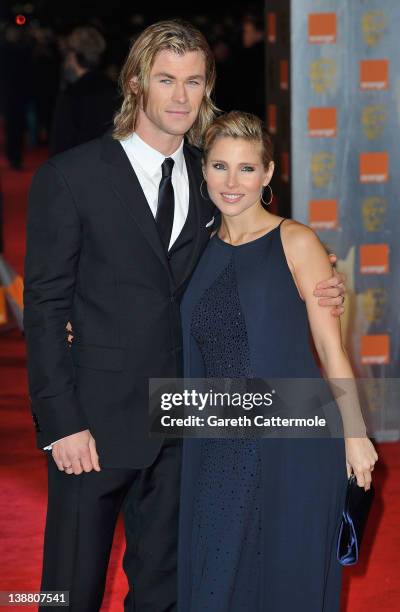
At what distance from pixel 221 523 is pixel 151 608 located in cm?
46

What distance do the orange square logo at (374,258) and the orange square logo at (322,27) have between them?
103 cm

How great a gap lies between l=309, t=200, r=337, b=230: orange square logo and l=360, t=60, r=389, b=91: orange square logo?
587mm

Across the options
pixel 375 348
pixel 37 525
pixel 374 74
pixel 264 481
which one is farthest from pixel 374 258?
pixel 264 481

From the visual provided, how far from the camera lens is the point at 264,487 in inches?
125

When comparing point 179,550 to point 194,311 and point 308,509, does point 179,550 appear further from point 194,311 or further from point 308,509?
point 194,311

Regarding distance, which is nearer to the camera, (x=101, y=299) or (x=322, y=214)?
(x=101, y=299)

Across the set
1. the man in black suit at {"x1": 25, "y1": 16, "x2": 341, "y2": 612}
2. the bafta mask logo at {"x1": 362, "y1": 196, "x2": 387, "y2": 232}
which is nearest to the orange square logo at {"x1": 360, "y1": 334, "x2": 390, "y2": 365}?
the bafta mask logo at {"x1": 362, "y1": 196, "x2": 387, "y2": 232}

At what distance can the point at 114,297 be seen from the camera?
10.5 ft

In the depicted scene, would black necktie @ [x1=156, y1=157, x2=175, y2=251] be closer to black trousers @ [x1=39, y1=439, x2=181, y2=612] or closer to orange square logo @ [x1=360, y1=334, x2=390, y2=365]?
black trousers @ [x1=39, y1=439, x2=181, y2=612]

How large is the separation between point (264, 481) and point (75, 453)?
52 centimetres

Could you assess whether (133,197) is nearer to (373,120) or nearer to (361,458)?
(361,458)

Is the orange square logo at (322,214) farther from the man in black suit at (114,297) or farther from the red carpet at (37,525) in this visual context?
the man in black suit at (114,297)

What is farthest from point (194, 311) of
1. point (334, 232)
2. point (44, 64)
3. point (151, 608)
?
point (44, 64)

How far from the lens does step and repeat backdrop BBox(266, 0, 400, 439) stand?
18.4 ft
